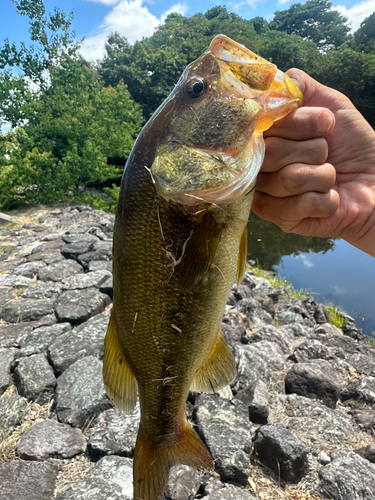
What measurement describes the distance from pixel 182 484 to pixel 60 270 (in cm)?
459

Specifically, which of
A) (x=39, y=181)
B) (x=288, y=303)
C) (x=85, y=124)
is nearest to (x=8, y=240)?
(x=39, y=181)

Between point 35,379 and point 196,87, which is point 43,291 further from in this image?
point 196,87

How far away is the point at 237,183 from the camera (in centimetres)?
133

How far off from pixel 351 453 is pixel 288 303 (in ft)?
14.1

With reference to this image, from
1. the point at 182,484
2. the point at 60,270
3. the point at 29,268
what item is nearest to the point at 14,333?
the point at 60,270

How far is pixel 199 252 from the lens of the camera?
1.33 m

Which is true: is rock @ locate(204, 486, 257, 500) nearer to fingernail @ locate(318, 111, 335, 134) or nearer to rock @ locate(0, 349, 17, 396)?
rock @ locate(0, 349, 17, 396)

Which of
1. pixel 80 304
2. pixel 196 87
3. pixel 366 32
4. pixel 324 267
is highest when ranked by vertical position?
pixel 366 32

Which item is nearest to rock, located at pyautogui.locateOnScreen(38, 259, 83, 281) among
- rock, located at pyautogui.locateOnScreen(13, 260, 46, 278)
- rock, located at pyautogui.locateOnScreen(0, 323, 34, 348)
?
rock, located at pyautogui.locateOnScreen(13, 260, 46, 278)

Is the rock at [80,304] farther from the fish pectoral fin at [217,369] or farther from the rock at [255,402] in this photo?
the fish pectoral fin at [217,369]

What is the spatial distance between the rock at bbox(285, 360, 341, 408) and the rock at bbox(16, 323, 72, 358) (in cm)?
274

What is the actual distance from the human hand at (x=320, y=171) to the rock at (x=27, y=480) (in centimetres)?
232

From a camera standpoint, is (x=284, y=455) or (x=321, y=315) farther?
(x=321, y=315)

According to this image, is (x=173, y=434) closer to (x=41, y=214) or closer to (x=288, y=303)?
(x=288, y=303)
